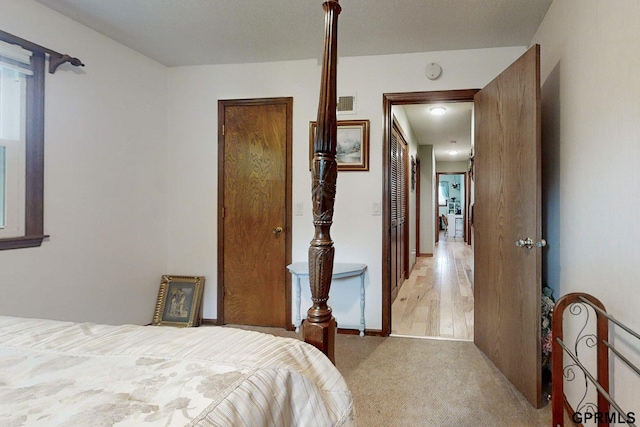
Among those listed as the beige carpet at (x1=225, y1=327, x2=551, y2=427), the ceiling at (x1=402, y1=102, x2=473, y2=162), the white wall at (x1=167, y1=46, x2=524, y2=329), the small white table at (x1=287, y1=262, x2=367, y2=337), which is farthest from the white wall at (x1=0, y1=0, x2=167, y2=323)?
the ceiling at (x1=402, y1=102, x2=473, y2=162)

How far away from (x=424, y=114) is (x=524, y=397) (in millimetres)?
3698

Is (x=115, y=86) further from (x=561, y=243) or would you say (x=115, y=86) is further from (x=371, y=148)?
(x=561, y=243)

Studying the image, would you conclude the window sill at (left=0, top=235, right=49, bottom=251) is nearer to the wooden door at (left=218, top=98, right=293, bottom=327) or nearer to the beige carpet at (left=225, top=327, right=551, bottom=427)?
the wooden door at (left=218, top=98, right=293, bottom=327)

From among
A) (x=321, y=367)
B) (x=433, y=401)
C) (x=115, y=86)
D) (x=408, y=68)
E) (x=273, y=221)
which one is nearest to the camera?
(x=321, y=367)

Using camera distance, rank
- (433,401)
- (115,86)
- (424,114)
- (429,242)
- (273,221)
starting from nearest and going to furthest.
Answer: (433,401) < (115,86) < (273,221) < (424,114) < (429,242)

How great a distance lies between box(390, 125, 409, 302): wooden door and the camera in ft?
12.9

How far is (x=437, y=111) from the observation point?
4609 millimetres

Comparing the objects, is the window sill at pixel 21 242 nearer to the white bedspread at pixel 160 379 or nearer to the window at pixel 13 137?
the window at pixel 13 137

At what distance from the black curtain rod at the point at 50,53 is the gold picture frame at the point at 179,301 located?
5.96ft

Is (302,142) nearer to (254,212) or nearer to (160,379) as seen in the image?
(254,212)

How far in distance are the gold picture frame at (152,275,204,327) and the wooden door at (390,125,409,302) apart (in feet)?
6.12

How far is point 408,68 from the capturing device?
2.89m

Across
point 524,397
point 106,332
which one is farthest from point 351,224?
point 106,332

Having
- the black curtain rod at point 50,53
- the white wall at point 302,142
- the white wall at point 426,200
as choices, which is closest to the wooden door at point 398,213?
the white wall at point 302,142
